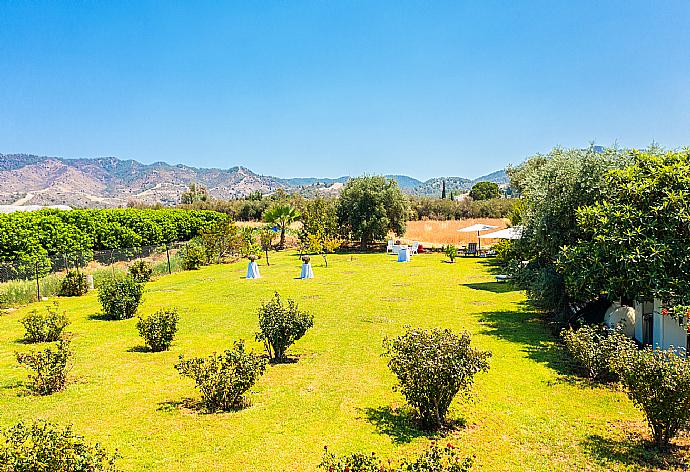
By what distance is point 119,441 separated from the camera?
257 inches

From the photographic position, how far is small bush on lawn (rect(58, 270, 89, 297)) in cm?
1984

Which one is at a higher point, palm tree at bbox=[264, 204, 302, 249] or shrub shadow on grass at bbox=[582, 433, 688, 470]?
palm tree at bbox=[264, 204, 302, 249]

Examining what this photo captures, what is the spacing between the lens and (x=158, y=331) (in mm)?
11336

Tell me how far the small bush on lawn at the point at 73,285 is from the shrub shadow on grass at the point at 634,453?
1973 cm

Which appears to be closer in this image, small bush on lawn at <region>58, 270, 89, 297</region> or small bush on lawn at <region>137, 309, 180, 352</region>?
small bush on lawn at <region>137, 309, 180, 352</region>

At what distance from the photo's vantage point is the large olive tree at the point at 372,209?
37469mm

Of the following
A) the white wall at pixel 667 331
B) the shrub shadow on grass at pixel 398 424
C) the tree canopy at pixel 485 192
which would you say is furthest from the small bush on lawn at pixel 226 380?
the tree canopy at pixel 485 192

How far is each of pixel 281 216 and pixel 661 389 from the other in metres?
33.7

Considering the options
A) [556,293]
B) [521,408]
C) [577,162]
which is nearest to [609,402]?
[521,408]

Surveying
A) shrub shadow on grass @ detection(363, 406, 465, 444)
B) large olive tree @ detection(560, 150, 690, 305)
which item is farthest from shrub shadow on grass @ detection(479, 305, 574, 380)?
shrub shadow on grass @ detection(363, 406, 465, 444)

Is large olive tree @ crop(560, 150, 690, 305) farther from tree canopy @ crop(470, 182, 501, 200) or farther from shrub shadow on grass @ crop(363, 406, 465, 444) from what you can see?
tree canopy @ crop(470, 182, 501, 200)

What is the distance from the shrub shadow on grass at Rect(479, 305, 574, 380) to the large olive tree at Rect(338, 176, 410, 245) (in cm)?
2179

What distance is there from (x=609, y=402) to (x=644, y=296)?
109 inches

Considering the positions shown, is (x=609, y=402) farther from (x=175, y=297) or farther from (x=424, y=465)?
(x=175, y=297)
